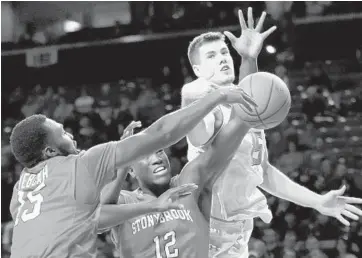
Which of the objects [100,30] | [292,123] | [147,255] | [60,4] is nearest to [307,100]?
[292,123]

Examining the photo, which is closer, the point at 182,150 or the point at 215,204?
the point at 215,204

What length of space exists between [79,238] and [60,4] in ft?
29.2

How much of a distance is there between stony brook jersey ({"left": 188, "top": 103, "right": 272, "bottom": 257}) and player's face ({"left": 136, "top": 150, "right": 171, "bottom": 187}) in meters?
0.31

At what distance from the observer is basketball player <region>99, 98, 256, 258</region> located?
11.6 feet

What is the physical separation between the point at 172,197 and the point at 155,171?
0.44 metres

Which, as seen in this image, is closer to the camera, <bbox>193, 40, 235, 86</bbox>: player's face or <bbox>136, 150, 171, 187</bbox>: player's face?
<bbox>136, 150, 171, 187</bbox>: player's face

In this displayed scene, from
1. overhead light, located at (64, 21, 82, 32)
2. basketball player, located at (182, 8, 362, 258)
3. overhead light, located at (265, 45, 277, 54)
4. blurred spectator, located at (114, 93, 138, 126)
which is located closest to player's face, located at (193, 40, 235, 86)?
basketball player, located at (182, 8, 362, 258)

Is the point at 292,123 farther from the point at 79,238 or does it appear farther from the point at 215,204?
the point at 79,238

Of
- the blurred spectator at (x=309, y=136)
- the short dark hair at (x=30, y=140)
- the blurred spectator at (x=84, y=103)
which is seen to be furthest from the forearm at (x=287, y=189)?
the blurred spectator at (x=84, y=103)

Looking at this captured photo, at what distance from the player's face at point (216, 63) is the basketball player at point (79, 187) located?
2.87 feet

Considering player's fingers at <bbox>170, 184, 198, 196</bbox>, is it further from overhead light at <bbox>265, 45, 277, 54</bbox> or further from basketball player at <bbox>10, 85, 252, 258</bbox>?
overhead light at <bbox>265, 45, 277, 54</bbox>

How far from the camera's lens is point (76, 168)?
3025mm

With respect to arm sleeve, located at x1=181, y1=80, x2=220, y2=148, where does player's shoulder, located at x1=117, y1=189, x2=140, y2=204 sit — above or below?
below

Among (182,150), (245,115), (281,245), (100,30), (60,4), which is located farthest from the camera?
(60,4)
